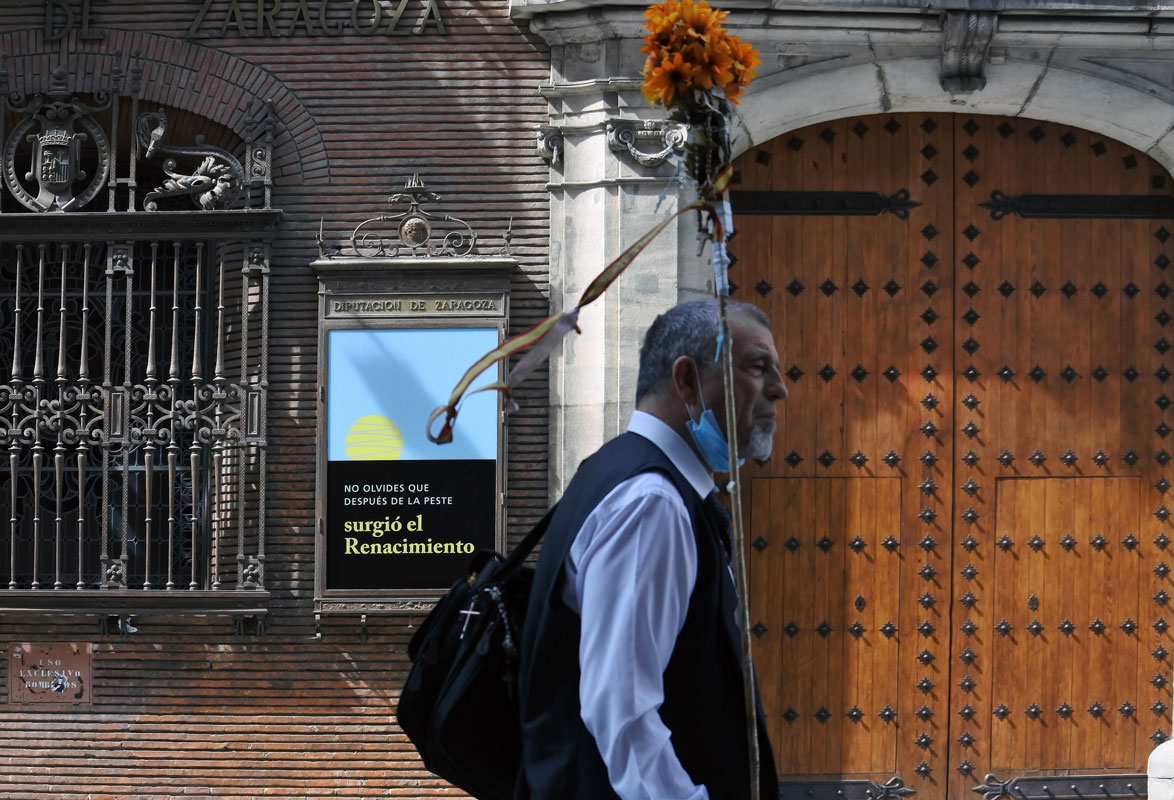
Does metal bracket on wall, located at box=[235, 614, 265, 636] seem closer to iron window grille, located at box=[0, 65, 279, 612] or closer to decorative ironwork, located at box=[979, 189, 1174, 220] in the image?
iron window grille, located at box=[0, 65, 279, 612]

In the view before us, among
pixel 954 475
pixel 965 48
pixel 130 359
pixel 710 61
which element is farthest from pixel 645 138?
pixel 710 61

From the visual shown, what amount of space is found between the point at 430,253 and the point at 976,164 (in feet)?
9.65

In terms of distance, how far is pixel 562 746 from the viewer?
323 centimetres

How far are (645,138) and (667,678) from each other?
191 inches

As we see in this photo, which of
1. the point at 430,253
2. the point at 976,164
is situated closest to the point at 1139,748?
the point at 976,164

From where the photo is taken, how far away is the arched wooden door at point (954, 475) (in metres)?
8.05

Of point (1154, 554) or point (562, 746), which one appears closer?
point (562, 746)

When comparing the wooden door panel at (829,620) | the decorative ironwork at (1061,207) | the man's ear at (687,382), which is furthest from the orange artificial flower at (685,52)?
the decorative ironwork at (1061,207)

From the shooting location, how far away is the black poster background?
7.65 meters

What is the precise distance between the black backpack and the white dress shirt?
32cm

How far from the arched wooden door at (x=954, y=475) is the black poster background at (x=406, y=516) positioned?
147 cm

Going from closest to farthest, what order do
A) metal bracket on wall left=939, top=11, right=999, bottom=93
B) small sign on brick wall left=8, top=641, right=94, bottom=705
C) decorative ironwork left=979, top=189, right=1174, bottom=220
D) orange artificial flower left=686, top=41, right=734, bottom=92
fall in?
orange artificial flower left=686, top=41, right=734, bottom=92 < metal bracket on wall left=939, top=11, right=999, bottom=93 < small sign on brick wall left=8, top=641, right=94, bottom=705 < decorative ironwork left=979, top=189, right=1174, bottom=220

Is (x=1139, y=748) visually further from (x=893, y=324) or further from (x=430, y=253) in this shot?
(x=430, y=253)

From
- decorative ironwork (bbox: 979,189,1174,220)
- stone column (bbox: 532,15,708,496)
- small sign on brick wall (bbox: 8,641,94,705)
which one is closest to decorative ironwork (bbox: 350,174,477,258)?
stone column (bbox: 532,15,708,496)
